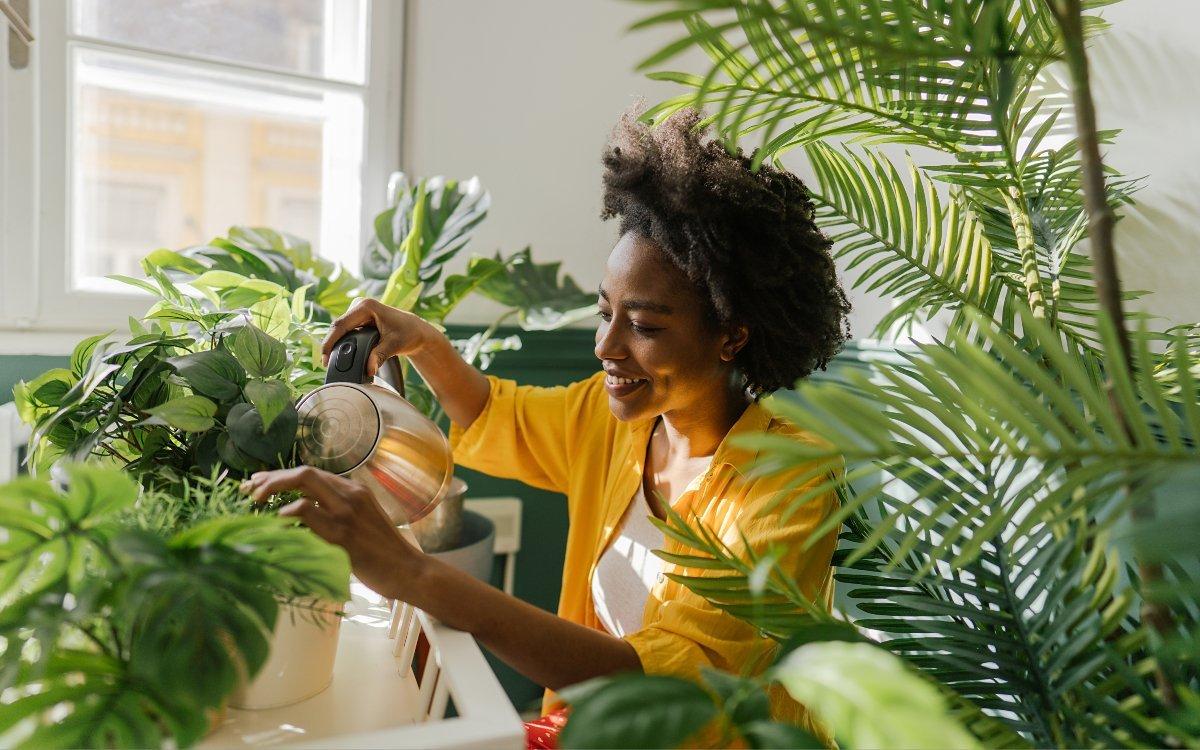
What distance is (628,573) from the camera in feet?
3.45

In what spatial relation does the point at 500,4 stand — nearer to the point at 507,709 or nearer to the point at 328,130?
the point at 328,130

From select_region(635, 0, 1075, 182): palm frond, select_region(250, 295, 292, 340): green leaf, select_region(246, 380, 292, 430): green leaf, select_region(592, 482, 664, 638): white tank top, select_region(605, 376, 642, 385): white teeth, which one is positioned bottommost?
select_region(592, 482, 664, 638): white tank top

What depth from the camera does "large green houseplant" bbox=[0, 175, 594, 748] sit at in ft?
1.31

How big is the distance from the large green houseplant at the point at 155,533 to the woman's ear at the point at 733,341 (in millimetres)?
511

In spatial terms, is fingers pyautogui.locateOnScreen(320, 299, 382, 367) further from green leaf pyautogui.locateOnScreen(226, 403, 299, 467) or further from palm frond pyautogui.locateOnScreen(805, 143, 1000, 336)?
palm frond pyautogui.locateOnScreen(805, 143, 1000, 336)

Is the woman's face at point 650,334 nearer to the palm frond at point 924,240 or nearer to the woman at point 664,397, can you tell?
the woman at point 664,397

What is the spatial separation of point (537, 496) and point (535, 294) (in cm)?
51

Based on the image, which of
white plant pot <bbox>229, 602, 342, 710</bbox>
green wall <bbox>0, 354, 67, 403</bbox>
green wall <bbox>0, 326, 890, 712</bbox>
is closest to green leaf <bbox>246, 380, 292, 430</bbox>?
white plant pot <bbox>229, 602, 342, 710</bbox>

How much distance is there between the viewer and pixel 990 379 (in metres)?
0.44

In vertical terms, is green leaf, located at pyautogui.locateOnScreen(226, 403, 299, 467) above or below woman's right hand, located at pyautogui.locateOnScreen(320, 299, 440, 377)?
below

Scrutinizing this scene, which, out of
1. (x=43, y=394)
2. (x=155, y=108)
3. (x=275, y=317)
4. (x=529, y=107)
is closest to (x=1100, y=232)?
(x=275, y=317)

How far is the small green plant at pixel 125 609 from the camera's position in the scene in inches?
15.6

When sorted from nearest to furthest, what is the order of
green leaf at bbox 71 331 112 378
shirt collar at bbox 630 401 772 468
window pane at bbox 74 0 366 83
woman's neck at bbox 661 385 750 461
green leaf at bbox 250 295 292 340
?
green leaf at bbox 71 331 112 378 < green leaf at bbox 250 295 292 340 < shirt collar at bbox 630 401 772 468 < woman's neck at bbox 661 385 750 461 < window pane at bbox 74 0 366 83

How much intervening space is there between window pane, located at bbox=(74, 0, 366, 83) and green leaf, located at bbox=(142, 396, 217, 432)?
44.0 inches
